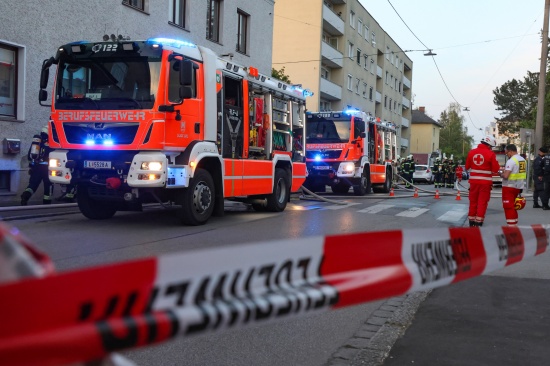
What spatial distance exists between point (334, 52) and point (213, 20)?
778 inches

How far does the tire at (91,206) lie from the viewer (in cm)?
1016

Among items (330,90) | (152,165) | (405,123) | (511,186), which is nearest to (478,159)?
(511,186)

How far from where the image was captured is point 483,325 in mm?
4383

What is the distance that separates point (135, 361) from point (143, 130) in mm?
5714

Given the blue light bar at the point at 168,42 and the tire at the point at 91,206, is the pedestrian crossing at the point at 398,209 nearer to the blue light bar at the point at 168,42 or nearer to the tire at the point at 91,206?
the tire at the point at 91,206

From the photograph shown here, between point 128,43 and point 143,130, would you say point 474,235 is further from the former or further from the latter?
point 128,43

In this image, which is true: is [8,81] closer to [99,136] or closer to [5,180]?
[5,180]

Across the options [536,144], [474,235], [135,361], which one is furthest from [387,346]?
[536,144]

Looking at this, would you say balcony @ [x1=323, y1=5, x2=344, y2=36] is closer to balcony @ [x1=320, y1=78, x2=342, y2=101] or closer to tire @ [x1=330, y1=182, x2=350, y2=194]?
balcony @ [x1=320, y1=78, x2=342, y2=101]

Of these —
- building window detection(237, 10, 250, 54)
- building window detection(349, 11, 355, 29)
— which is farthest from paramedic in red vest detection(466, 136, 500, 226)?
building window detection(349, 11, 355, 29)

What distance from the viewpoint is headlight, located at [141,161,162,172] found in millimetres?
8773

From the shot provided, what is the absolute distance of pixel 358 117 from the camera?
20.2 m

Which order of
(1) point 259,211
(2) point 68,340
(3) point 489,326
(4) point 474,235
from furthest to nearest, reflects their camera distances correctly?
(1) point 259,211
(3) point 489,326
(4) point 474,235
(2) point 68,340

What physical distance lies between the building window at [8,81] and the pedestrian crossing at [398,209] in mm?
7298
